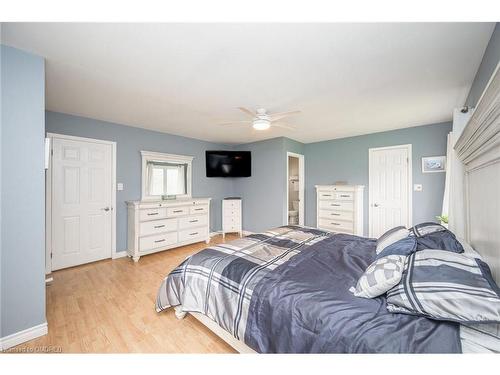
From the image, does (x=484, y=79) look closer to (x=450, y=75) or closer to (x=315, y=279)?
(x=450, y=75)

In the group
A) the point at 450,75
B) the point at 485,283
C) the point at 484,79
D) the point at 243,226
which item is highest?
the point at 450,75

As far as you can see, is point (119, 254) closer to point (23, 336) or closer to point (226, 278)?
point (23, 336)

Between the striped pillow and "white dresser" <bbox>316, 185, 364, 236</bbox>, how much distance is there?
Result: 2.75 meters

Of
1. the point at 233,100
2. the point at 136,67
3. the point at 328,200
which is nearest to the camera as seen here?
the point at 136,67

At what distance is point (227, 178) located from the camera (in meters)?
5.18

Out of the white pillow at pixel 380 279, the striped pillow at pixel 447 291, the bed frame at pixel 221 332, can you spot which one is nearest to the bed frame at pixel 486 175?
the striped pillow at pixel 447 291

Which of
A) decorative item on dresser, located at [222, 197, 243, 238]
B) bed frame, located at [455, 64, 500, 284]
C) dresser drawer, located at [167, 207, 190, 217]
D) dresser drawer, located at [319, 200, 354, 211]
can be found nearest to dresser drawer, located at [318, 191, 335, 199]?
dresser drawer, located at [319, 200, 354, 211]

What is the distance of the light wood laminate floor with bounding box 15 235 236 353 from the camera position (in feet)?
4.91

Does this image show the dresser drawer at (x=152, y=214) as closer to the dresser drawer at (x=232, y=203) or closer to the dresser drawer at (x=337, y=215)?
the dresser drawer at (x=232, y=203)

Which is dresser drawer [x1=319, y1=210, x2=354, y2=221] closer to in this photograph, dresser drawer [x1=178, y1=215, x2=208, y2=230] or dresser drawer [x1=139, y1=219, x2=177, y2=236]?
dresser drawer [x1=178, y1=215, x2=208, y2=230]

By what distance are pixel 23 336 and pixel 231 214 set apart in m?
3.61

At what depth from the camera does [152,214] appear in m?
3.40

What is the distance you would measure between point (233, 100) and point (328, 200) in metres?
2.80

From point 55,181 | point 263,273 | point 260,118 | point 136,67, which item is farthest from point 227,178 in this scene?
point 263,273
